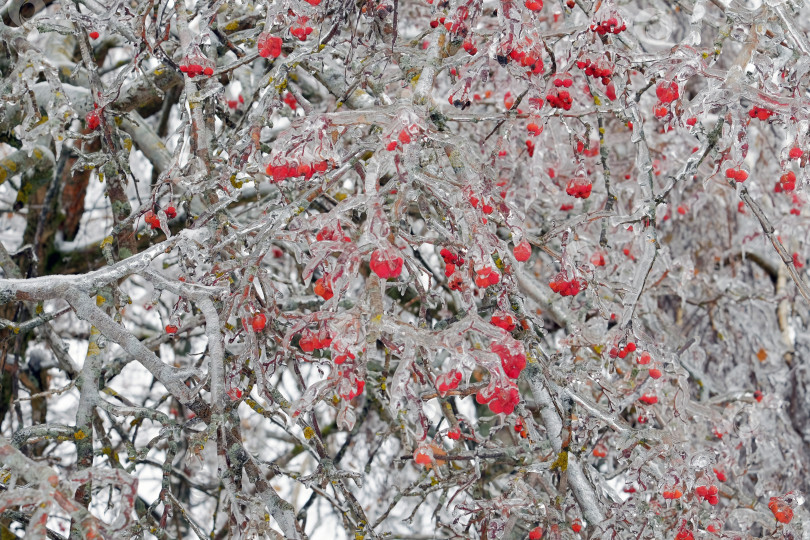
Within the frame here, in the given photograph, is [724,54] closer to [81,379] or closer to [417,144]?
[417,144]

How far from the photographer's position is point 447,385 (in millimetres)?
1332

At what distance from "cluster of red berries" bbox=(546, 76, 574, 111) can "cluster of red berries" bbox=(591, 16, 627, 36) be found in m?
0.21

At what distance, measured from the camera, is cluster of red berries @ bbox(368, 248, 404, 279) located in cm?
134

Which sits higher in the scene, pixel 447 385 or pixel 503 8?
pixel 503 8

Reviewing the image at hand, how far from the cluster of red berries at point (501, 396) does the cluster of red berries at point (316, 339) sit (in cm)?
31

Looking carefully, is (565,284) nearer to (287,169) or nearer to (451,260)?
(451,260)

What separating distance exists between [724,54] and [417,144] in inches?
153

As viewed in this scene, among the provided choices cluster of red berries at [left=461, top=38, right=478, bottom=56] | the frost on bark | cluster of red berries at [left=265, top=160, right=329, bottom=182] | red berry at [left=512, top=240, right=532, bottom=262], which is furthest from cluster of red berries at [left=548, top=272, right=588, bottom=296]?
cluster of red berries at [left=265, top=160, right=329, bottom=182]

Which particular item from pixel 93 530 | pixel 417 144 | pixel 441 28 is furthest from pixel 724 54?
pixel 93 530

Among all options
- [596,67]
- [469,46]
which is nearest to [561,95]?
[596,67]

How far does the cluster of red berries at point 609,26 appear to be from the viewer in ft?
5.76

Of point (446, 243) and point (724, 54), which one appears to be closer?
point (446, 243)

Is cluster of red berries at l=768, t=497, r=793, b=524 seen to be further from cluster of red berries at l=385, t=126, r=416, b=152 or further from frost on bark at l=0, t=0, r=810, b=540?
cluster of red berries at l=385, t=126, r=416, b=152

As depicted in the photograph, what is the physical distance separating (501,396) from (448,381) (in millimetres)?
110
